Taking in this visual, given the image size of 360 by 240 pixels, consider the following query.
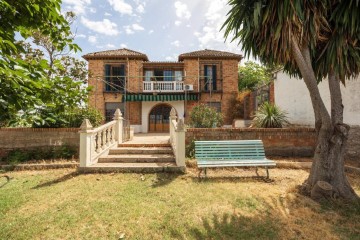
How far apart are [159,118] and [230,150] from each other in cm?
1380

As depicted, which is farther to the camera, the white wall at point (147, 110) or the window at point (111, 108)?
the window at point (111, 108)

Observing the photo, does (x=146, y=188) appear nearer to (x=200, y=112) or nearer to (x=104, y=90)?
(x=200, y=112)

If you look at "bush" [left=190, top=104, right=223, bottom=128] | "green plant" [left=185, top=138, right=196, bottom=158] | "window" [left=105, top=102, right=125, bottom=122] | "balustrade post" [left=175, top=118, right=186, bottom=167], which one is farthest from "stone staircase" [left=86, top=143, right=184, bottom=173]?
"window" [left=105, top=102, right=125, bottom=122]

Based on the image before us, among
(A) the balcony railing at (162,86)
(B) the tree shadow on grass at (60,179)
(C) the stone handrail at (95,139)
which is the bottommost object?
(B) the tree shadow on grass at (60,179)

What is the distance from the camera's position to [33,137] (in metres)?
8.74

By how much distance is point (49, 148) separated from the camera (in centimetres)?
876

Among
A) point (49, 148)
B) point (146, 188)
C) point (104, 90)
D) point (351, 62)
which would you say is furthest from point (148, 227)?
point (104, 90)

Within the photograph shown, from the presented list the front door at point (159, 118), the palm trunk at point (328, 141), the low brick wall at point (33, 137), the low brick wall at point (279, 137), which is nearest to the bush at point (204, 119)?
the low brick wall at point (279, 137)

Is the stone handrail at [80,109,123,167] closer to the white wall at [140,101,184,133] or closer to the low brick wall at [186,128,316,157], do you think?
the low brick wall at [186,128,316,157]

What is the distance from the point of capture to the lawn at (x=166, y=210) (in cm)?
369

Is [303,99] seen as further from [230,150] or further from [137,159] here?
[137,159]

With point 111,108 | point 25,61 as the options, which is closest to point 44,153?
point 25,61

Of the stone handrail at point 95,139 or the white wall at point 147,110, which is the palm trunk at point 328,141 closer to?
the stone handrail at point 95,139

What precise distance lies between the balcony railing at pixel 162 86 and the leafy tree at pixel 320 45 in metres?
14.0
